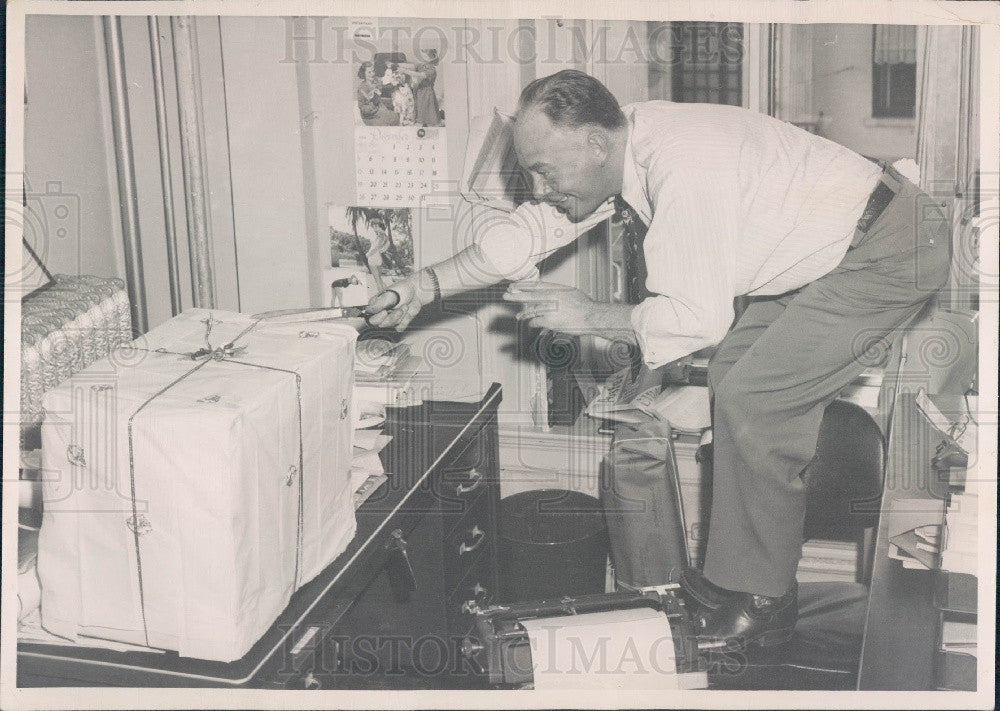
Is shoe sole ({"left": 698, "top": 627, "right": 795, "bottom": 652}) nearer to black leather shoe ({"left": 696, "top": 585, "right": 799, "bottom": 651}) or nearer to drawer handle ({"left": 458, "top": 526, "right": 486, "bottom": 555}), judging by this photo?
black leather shoe ({"left": 696, "top": 585, "right": 799, "bottom": 651})

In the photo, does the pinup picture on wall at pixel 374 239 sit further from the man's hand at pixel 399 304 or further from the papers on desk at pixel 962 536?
the papers on desk at pixel 962 536

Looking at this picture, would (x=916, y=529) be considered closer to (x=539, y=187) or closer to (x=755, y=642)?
(x=755, y=642)

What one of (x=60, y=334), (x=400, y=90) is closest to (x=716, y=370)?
(x=400, y=90)

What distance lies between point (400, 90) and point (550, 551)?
3.32ft

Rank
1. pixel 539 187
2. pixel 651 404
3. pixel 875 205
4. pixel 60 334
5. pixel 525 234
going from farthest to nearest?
pixel 651 404, pixel 525 234, pixel 539 187, pixel 875 205, pixel 60 334

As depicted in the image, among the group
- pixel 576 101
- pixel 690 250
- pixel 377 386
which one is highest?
pixel 576 101

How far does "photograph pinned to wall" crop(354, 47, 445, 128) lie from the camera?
1.79 m

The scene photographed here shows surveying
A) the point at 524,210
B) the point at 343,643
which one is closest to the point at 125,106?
the point at 524,210

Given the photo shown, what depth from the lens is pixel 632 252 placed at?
6.27ft

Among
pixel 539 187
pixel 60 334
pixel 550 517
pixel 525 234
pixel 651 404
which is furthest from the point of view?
pixel 550 517

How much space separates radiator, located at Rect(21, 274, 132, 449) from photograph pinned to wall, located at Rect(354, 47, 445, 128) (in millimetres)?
592

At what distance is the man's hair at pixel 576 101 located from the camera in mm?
1678

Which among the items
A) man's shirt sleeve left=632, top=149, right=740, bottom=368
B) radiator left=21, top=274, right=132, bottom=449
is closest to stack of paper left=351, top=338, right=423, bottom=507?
radiator left=21, top=274, right=132, bottom=449

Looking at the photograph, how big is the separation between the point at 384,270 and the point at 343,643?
29.7 inches
